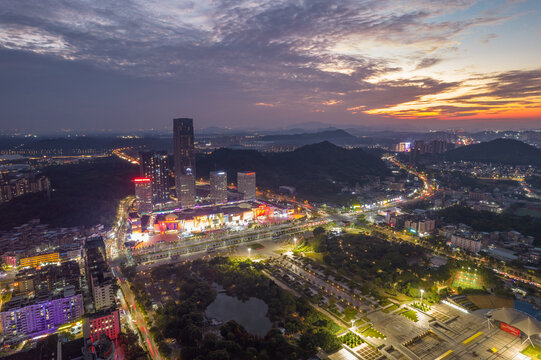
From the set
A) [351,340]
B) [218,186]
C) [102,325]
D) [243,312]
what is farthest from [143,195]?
[351,340]

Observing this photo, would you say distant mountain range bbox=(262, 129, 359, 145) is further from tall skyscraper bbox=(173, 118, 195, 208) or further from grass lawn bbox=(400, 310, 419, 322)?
grass lawn bbox=(400, 310, 419, 322)

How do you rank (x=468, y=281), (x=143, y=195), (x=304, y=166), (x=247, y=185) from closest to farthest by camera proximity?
(x=468, y=281)
(x=143, y=195)
(x=247, y=185)
(x=304, y=166)

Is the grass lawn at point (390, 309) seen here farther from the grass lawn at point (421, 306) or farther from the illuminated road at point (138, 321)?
the illuminated road at point (138, 321)

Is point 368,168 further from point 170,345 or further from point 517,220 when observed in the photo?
point 170,345

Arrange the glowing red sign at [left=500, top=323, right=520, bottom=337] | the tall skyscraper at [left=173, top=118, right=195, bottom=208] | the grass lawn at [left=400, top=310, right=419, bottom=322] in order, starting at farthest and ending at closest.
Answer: the tall skyscraper at [left=173, top=118, right=195, bottom=208] < the grass lawn at [left=400, top=310, right=419, bottom=322] < the glowing red sign at [left=500, top=323, right=520, bottom=337]

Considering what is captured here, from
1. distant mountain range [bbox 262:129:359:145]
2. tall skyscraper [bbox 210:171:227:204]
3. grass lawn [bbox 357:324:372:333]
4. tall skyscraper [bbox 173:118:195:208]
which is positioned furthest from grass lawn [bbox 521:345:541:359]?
distant mountain range [bbox 262:129:359:145]

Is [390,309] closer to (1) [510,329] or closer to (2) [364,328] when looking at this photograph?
(2) [364,328]

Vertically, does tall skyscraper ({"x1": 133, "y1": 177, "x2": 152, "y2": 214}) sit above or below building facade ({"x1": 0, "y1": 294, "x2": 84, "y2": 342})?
above
